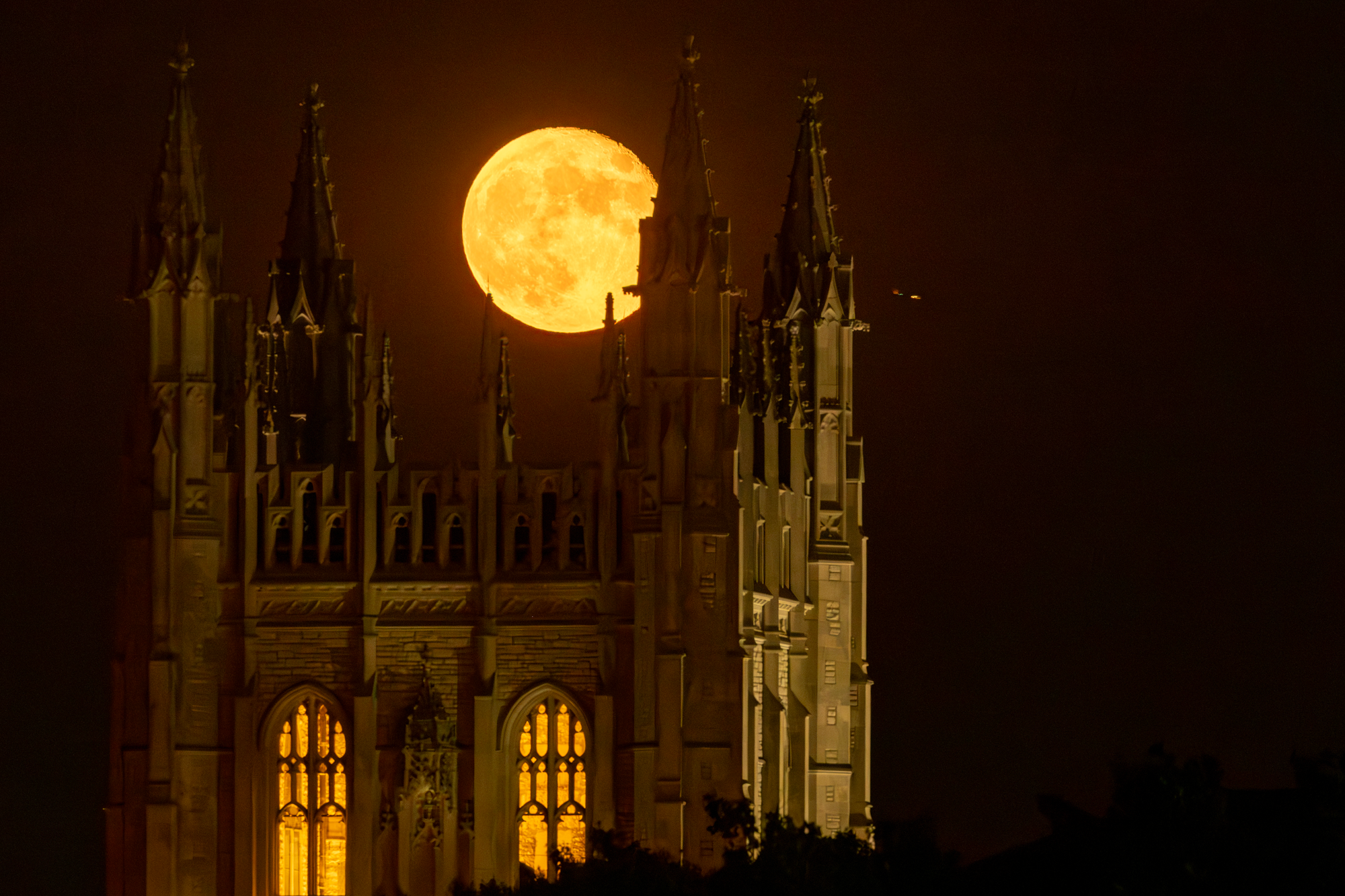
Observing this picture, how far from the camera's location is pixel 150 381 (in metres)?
76.1

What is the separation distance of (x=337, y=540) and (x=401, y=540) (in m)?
1.20

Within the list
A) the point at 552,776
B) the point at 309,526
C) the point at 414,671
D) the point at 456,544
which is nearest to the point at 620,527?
the point at 456,544

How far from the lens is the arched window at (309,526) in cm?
7712

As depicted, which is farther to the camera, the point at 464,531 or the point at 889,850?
the point at 464,531

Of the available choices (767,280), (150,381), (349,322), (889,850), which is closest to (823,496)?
(767,280)

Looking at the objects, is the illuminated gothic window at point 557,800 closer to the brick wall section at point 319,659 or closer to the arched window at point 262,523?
the brick wall section at point 319,659

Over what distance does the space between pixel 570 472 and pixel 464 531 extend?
2257 mm

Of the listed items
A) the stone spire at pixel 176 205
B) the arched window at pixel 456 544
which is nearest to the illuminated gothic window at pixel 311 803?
the arched window at pixel 456 544

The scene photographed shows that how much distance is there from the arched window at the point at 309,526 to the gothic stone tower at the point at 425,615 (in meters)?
0.06

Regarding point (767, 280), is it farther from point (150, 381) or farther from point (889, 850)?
point (889, 850)

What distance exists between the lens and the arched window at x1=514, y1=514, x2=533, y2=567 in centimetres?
7662

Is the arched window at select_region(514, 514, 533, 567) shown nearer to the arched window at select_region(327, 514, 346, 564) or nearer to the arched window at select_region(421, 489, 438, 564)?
the arched window at select_region(421, 489, 438, 564)

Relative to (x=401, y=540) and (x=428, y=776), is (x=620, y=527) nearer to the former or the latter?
(x=401, y=540)

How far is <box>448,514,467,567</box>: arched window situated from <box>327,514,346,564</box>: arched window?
76.8 inches
